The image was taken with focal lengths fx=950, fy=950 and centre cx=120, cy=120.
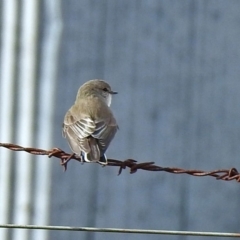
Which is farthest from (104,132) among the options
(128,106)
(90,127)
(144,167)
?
(128,106)

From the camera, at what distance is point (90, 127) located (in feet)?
21.6

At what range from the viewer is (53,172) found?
848 cm

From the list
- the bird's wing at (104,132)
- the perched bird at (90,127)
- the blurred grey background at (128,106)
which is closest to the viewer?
the perched bird at (90,127)

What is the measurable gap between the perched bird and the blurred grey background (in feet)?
2.70

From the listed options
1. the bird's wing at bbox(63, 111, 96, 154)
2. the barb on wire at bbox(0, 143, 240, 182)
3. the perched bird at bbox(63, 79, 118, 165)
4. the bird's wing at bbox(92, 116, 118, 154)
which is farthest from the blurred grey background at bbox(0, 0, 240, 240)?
the barb on wire at bbox(0, 143, 240, 182)

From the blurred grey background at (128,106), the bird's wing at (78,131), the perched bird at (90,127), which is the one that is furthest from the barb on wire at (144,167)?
the blurred grey background at (128,106)

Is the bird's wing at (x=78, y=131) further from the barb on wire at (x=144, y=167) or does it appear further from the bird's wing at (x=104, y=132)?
the barb on wire at (x=144, y=167)

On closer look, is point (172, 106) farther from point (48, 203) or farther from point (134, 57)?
point (48, 203)

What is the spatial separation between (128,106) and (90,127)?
2465 mm

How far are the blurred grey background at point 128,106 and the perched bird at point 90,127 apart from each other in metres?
0.82

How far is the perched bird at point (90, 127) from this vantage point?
20.0ft

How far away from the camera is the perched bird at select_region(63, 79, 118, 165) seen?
610 cm

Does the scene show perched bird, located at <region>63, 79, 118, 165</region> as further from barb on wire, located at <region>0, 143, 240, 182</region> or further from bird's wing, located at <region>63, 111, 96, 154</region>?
barb on wire, located at <region>0, 143, 240, 182</region>

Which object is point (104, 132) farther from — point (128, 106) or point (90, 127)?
point (128, 106)
